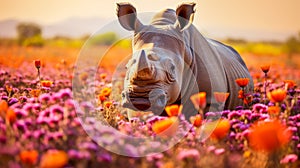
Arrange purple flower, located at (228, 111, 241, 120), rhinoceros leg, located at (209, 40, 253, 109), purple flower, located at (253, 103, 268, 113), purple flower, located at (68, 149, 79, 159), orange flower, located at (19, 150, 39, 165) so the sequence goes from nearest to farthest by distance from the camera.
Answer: orange flower, located at (19, 150, 39, 165) → purple flower, located at (68, 149, 79, 159) → purple flower, located at (228, 111, 241, 120) → purple flower, located at (253, 103, 268, 113) → rhinoceros leg, located at (209, 40, 253, 109)

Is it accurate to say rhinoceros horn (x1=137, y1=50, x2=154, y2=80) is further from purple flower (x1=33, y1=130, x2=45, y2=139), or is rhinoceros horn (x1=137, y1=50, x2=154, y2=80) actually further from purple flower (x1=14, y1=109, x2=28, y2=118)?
purple flower (x1=33, y1=130, x2=45, y2=139)

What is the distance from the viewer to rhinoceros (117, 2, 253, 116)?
519 centimetres

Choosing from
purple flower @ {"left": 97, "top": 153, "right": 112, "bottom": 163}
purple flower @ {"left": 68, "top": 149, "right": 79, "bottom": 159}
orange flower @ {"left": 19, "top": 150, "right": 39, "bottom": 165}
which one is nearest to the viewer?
orange flower @ {"left": 19, "top": 150, "right": 39, "bottom": 165}

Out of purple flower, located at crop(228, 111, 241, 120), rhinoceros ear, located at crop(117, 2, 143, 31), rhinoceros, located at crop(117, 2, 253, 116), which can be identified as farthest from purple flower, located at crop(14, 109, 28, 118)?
rhinoceros ear, located at crop(117, 2, 143, 31)

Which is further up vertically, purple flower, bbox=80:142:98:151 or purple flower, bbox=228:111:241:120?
purple flower, bbox=80:142:98:151

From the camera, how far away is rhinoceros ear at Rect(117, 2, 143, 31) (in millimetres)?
6262

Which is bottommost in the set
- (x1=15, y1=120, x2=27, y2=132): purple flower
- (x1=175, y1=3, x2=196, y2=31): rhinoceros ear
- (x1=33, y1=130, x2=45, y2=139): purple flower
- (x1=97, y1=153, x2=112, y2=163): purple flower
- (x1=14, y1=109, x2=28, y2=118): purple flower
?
(x1=97, y1=153, x2=112, y2=163): purple flower

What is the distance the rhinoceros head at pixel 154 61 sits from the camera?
515 cm

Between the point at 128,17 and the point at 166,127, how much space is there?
272cm

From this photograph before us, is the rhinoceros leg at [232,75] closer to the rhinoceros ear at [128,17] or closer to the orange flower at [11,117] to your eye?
the rhinoceros ear at [128,17]

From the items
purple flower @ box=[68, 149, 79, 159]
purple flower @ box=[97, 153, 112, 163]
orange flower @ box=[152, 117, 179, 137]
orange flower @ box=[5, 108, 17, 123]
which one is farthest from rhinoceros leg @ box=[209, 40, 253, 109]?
purple flower @ box=[68, 149, 79, 159]

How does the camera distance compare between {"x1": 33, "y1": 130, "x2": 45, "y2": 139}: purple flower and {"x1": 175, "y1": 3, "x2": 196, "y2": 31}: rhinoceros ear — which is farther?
{"x1": 175, "y1": 3, "x2": 196, "y2": 31}: rhinoceros ear

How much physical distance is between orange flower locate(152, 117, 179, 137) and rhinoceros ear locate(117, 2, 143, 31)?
2282 mm

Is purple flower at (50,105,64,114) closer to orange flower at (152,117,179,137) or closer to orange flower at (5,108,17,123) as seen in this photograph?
orange flower at (5,108,17,123)
